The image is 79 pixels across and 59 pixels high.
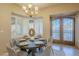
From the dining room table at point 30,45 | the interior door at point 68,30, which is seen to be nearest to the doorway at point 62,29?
the interior door at point 68,30

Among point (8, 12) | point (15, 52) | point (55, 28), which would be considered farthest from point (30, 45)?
point (8, 12)

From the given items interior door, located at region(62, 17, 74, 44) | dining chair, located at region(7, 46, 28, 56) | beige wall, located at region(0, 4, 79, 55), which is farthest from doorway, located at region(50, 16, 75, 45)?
dining chair, located at region(7, 46, 28, 56)

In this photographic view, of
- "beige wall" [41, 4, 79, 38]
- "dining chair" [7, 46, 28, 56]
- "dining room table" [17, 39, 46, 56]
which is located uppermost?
"beige wall" [41, 4, 79, 38]

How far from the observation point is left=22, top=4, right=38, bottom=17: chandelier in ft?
8.13

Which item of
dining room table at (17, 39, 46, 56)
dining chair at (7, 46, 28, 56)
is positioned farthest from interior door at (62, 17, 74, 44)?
dining chair at (7, 46, 28, 56)

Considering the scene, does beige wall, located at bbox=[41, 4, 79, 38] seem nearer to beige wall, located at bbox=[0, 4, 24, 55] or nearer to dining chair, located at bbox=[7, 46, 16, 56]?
beige wall, located at bbox=[0, 4, 24, 55]

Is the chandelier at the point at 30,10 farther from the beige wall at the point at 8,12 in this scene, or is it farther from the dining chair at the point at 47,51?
the dining chair at the point at 47,51

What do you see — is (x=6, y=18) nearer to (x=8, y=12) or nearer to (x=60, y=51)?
(x=8, y=12)

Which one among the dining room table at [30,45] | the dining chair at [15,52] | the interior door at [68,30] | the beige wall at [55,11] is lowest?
the dining chair at [15,52]

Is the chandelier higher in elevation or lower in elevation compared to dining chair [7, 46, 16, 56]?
higher

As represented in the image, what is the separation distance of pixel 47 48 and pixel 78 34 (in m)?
0.54

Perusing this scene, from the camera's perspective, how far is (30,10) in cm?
249

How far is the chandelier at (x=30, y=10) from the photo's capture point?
2.48 m

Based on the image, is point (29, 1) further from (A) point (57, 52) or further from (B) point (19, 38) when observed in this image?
(A) point (57, 52)
